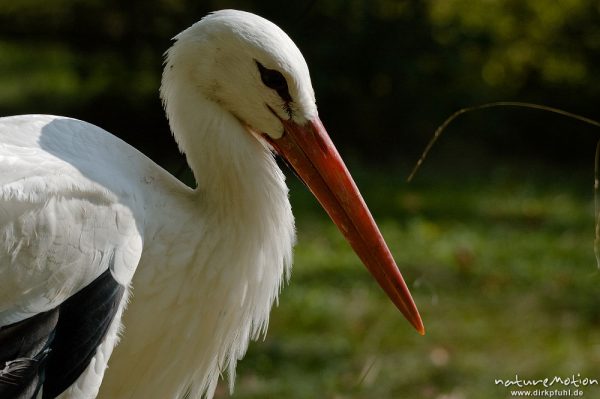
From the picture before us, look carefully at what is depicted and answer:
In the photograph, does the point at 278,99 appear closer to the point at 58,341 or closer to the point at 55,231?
the point at 55,231

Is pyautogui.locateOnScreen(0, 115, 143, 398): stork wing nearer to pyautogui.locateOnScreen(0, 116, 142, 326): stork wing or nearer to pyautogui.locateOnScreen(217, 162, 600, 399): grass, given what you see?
pyautogui.locateOnScreen(0, 116, 142, 326): stork wing

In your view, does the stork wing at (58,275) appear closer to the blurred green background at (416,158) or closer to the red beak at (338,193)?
the red beak at (338,193)

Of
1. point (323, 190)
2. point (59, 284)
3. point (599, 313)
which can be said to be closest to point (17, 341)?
point (59, 284)

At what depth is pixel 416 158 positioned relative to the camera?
9242 millimetres

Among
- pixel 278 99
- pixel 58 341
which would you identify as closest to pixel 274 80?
pixel 278 99

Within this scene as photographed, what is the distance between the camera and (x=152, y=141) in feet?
31.0

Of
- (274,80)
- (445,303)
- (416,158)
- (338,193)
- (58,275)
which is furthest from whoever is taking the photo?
(416,158)

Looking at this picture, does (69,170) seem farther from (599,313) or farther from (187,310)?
(599,313)

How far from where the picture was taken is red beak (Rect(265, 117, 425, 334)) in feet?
10.7

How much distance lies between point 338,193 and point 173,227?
51 centimetres

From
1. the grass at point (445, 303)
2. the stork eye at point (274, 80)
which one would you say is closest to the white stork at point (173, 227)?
the stork eye at point (274, 80)

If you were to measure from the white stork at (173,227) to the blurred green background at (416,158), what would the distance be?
1.78 meters

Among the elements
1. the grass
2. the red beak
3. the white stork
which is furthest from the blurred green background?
the white stork

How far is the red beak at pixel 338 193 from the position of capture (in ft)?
10.7
